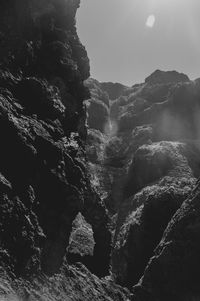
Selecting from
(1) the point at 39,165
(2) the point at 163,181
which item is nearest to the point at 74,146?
(1) the point at 39,165

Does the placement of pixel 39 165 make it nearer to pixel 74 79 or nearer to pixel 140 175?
pixel 74 79

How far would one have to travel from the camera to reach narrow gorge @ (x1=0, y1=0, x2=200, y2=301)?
39375 millimetres

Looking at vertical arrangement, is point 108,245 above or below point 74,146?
below

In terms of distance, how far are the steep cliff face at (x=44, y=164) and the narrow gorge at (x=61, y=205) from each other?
0.37 feet

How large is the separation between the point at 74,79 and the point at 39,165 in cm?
2006

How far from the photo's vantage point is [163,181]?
8538cm

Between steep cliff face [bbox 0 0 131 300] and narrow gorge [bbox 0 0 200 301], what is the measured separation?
11 cm

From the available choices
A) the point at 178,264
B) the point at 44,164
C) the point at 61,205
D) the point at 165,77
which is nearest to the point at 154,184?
the point at 61,205

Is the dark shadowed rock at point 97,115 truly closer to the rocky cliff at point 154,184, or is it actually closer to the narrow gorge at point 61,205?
the rocky cliff at point 154,184

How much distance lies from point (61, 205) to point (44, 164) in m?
4.76

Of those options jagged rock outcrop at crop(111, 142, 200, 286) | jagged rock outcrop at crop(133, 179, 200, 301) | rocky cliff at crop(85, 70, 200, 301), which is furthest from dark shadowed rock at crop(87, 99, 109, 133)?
jagged rock outcrop at crop(133, 179, 200, 301)

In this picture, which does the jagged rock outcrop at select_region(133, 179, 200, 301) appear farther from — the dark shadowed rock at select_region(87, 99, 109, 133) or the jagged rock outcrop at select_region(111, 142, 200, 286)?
the dark shadowed rock at select_region(87, 99, 109, 133)

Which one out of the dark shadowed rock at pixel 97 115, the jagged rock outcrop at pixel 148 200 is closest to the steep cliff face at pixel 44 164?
the jagged rock outcrop at pixel 148 200

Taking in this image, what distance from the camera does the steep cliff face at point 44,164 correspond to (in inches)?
1516
